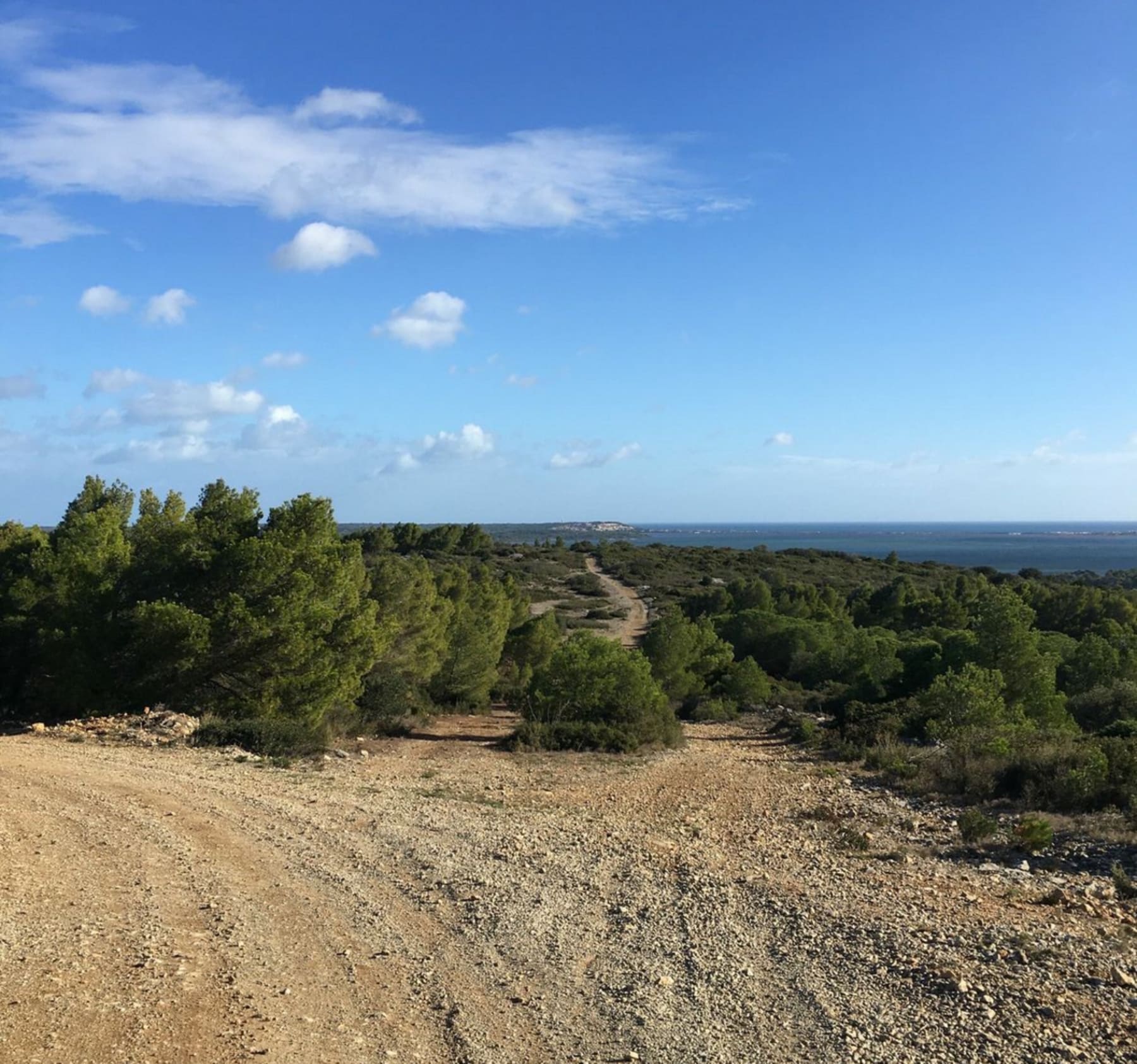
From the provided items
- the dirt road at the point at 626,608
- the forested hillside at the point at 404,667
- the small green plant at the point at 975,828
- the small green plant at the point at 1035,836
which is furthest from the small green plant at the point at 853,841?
the dirt road at the point at 626,608

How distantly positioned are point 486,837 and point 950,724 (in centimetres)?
1292

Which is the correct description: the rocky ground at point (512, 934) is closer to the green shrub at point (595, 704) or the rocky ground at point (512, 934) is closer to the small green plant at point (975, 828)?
the small green plant at point (975, 828)

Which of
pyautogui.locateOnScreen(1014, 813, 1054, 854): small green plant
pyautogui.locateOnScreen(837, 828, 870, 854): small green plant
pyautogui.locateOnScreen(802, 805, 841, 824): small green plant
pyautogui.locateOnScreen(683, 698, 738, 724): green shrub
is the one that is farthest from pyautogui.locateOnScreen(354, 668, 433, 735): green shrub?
pyautogui.locateOnScreen(1014, 813, 1054, 854): small green plant

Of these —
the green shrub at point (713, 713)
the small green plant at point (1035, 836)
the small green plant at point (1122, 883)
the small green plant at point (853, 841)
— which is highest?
the small green plant at point (1122, 883)

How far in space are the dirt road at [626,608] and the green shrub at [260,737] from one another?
62.6ft

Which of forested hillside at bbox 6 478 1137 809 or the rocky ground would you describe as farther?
forested hillside at bbox 6 478 1137 809

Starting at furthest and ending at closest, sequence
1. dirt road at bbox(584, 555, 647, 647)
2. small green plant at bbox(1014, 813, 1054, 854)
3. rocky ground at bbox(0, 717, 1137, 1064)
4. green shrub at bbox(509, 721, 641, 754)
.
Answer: dirt road at bbox(584, 555, 647, 647), green shrub at bbox(509, 721, 641, 754), small green plant at bbox(1014, 813, 1054, 854), rocky ground at bbox(0, 717, 1137, 1064)

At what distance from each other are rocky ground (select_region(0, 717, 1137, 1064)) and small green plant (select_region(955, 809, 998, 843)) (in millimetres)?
394

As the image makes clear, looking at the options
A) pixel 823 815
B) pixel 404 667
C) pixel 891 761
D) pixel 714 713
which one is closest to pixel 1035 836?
pixel 823 815

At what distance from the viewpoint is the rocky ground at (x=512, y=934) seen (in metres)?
5.61

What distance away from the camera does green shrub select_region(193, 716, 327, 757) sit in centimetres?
1641

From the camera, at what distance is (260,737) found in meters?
16.6

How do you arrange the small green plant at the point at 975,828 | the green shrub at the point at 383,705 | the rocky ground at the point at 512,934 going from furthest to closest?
the green shrub at the point at 383,705 → the small green plant at the point at 975,828 → the rocky ground at the point at 512,934

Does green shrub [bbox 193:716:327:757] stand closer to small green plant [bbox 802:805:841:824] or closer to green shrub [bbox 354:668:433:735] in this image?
green shrub [bbox 354:668:433:735]
